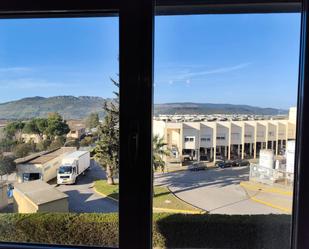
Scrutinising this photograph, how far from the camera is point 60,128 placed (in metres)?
1.26

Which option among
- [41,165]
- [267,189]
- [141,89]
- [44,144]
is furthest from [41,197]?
[267,189]

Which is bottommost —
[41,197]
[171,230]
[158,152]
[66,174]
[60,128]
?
[171,230]

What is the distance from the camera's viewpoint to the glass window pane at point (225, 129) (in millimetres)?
1172

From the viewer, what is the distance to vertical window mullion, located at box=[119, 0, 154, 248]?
1.15 meters

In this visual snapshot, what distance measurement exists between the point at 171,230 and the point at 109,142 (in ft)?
1.68

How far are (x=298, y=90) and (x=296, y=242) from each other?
67 cm

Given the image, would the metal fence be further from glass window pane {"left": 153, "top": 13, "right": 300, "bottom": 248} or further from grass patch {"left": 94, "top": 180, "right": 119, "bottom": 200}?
grass patch {"left": 94, "top": 180, "right": 119, "bottom": 200}

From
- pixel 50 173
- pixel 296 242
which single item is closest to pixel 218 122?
pixel 296 242

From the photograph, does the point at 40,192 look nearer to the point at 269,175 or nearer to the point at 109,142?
the point at 109,142

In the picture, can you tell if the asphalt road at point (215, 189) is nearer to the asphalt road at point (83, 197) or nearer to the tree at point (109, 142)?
the tree at point (109, 142)

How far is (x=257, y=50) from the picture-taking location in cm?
117

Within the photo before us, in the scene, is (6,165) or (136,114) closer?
(136,114)

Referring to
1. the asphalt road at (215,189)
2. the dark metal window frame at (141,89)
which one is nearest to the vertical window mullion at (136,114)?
the dark metal window frame at (141,89)

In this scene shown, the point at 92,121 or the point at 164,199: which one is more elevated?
the point at 92,121
